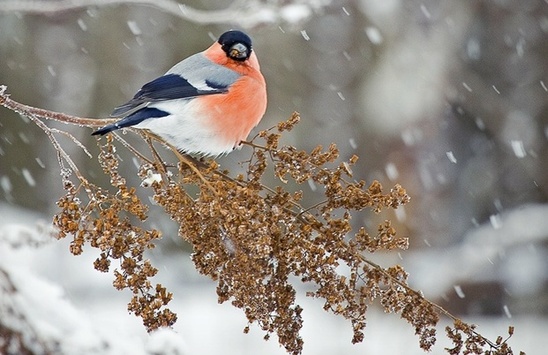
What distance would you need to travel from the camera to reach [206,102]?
2.15 metres

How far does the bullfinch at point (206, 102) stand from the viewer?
6.70 feet

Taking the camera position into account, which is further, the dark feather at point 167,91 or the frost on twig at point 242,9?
the frost on twig at point 242,9

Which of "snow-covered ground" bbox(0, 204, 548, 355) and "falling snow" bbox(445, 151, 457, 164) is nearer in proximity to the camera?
"snow-covered ground" bbox(0, 204, 548, 355)

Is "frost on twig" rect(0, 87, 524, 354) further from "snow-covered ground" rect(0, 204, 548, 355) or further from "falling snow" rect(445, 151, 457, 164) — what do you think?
"falling snow" rect(445, 151, 457, 164)

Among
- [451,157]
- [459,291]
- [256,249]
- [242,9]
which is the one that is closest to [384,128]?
[451,157]

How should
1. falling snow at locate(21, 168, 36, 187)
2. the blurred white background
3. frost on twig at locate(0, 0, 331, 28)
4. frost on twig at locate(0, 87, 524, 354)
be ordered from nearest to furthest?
frost on twig at locate(0, 87, 524, 354) < frost on twig at locate(0, 0, 331, 28) < the blurred white background < falling snow at locate(21, 168, 36, 187)

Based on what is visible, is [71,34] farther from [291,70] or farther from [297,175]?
[297,175]

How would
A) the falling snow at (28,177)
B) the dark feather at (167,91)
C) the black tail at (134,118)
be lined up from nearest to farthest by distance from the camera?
the black tail at (134,118) < the dark feather at (167,91) < the falling snow at (28,177)

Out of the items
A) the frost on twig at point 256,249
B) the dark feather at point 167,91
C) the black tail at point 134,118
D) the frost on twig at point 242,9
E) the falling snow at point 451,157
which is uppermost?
the falling snow at point 451,157

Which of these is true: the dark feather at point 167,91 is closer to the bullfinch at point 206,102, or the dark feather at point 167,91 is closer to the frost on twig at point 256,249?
the bullfinch at point 206,102

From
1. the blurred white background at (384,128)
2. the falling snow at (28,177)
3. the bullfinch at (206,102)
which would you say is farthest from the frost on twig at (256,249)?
the falling snow at (28,177)

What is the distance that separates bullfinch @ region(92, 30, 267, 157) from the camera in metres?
2.04

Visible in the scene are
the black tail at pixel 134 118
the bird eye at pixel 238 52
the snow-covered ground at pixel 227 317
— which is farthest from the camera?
the snow-covered ground at pixel 227 317

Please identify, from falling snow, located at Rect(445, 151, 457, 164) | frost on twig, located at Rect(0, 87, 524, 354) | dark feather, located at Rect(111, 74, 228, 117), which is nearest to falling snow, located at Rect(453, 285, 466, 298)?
falling snow, located at Rect(445, 151, 457, 164)
